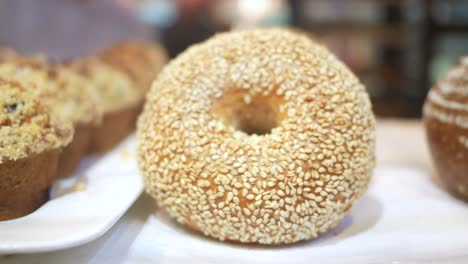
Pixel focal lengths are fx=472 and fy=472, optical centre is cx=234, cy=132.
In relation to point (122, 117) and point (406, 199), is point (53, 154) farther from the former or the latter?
point (406, 199)

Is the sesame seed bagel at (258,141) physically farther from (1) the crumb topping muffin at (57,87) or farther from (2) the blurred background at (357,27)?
(2) the blurred background at (357,27)

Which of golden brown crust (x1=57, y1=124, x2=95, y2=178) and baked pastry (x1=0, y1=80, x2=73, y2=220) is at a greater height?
baked pastry (x1=0, y1=80, x2=73, y2=220)

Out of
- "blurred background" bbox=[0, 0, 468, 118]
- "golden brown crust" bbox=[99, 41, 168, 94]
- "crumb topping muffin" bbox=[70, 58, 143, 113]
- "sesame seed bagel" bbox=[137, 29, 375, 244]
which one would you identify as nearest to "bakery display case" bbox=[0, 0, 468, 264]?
"sesame seed bagel" bbox=[137, 29, 375, 244]

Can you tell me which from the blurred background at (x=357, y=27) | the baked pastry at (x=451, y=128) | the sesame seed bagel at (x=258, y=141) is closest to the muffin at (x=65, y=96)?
the sesame seed bagel at (x=258, y=141)

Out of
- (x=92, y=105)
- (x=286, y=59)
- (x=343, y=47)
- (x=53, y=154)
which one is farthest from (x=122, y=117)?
(x=343, y=47)

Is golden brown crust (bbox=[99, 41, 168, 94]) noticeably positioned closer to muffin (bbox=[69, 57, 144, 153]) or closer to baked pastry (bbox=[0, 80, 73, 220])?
muffin (bbox=[69, 57, 144, 153])

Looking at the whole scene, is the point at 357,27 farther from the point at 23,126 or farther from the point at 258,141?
the point at 23,126
